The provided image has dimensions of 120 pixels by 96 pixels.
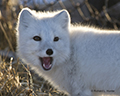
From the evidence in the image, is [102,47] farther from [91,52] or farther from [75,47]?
[75,47]

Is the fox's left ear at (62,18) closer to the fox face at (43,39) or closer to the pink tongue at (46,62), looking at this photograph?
the fox face at (43,39)

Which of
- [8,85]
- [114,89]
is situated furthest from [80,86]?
[8,85]

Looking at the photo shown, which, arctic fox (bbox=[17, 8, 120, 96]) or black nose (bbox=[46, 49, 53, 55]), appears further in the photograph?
arctic fox (bbox=[17, 8, 120, 96])

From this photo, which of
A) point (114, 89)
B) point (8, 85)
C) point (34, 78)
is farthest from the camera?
point (34, 78)

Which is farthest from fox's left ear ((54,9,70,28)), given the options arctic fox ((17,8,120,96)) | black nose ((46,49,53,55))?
black nose ((46,49,53,55))

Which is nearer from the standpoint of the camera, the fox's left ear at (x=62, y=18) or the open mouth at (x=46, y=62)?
the open mouth at (x=46, y=62)

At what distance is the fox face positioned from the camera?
9.14ft

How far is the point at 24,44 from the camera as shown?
2.92m

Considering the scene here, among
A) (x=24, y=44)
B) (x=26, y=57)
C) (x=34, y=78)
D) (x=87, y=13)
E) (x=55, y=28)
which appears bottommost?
(x=34, y=78)

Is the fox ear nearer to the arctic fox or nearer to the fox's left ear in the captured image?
the arctic fox

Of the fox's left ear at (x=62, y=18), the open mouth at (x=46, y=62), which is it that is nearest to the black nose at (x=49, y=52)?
the open mouth at (x=46, y=62)

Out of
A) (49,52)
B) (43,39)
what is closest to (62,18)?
(43,39)

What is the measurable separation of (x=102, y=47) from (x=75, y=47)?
41cm

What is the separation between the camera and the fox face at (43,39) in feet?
9.14
